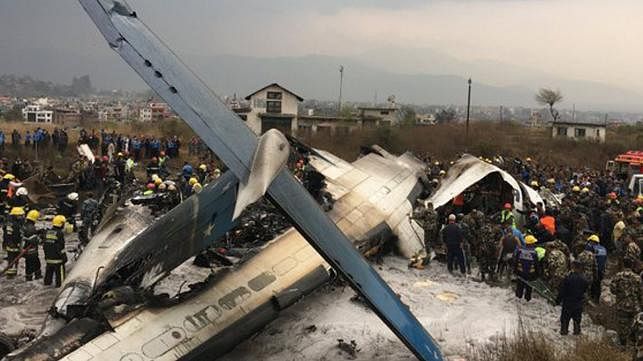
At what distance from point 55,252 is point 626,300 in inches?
450

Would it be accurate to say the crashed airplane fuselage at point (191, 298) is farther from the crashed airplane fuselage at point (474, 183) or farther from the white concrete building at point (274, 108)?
the white concrete building at point (274, 108)

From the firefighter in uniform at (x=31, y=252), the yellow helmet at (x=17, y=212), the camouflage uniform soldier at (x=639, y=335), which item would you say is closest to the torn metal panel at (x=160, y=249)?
the firefighter in uniform at (x=31, y=252)

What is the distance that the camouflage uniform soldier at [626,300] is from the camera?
407 inches

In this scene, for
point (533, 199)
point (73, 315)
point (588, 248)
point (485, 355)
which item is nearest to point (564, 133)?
point (533, 199)

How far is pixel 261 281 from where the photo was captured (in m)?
10.0

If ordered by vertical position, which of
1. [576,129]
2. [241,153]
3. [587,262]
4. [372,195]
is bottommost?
[587,262]

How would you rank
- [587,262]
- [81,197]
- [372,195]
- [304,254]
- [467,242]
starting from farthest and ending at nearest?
1. [81,197]
2. [372,195]
3. [467,242]
4. [587,262]
5. [304,254]

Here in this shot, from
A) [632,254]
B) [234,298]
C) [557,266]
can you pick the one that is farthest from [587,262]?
[234,298]

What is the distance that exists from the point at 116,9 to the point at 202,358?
5.86 m

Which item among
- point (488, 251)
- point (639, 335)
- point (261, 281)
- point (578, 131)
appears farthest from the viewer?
point (578, 131)

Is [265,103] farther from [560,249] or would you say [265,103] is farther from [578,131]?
[560,249]

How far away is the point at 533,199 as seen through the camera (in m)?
19.0

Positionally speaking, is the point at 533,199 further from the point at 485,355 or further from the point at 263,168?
the point at 263,168

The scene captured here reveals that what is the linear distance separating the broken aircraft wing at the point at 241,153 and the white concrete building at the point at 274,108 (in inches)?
1553
